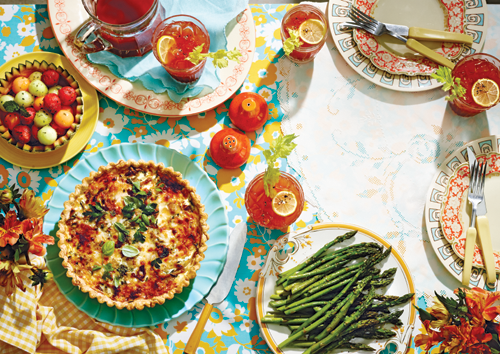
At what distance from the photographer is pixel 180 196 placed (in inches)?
100

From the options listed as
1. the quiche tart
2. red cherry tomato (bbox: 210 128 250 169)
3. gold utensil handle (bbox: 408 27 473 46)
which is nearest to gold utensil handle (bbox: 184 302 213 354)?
the quiche tart

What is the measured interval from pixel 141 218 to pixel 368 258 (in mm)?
1720

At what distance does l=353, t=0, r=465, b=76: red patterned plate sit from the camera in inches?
109

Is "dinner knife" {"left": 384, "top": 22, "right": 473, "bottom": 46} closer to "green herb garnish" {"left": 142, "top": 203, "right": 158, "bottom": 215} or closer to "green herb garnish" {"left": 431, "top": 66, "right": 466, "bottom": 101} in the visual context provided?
"green herb garnish" {"left": 431, "top": 66, "right": 466, "bottom": 101}

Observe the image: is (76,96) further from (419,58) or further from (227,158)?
(419,58)

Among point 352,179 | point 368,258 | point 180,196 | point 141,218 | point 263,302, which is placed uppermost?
point 352,179

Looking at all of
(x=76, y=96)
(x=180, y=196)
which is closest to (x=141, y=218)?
(x=180, y=196)

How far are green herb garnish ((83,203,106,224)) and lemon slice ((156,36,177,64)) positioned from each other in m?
1.15

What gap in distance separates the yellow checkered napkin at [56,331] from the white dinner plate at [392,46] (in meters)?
2.63

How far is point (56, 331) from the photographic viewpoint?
245 cm

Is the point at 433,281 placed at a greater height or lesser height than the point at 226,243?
greater

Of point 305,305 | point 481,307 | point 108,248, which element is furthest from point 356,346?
point 108,248

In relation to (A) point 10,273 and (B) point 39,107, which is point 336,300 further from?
(B) point 39,107

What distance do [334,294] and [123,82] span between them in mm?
2291
